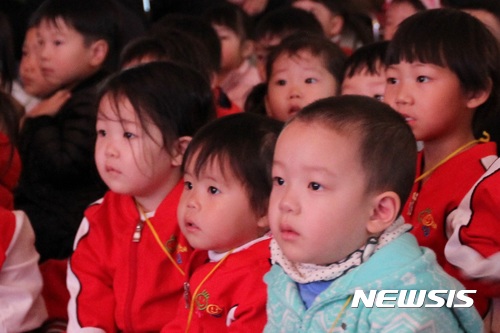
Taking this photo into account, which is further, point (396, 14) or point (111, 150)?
point (396, 14)

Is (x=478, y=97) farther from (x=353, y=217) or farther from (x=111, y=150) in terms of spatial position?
(x=111, y=150)

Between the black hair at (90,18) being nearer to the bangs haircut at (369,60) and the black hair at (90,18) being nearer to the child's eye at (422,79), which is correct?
the bangs haircut at (369,60)

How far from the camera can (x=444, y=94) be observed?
6.73 feet

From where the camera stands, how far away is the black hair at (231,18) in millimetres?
3877

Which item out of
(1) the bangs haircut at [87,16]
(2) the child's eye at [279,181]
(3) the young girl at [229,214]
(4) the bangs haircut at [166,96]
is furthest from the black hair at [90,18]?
(2) the child's eye at [279,181]

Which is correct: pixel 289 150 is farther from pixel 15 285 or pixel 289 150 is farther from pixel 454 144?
pixel 15 285

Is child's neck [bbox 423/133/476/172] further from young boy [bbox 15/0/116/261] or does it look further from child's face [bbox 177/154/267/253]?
young boy [bbox 15/0/116/261]

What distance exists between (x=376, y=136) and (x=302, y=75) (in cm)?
126

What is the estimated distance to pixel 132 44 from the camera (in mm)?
2859

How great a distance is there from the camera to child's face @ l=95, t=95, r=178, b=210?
2.16m

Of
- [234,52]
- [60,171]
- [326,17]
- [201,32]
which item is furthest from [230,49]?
[60,171]

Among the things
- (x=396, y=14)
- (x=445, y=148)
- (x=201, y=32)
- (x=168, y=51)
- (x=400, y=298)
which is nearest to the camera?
(x=400, y=298)

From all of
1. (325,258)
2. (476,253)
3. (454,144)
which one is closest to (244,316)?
(325,258)

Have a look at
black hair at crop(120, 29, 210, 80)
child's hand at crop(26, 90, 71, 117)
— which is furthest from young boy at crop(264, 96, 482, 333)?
child's hand at crop(26, 90, 71, 117)
